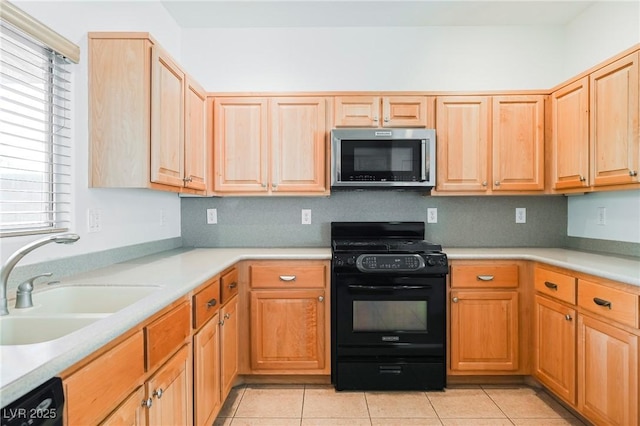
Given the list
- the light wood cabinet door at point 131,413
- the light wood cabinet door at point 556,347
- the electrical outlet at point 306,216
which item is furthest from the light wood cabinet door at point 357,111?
the light wood cabinet door at point 131,413

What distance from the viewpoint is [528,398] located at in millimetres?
2451

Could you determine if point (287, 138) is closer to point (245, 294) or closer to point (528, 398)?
point (245, 294)

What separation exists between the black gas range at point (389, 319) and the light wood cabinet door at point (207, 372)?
844 mm

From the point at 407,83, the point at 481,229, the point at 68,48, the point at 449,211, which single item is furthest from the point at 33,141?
the point at 481,229

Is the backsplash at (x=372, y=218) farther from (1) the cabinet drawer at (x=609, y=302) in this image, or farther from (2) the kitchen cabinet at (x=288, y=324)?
(1) the cabinet drawer at (x=609, y=302)

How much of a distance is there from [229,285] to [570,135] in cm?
245

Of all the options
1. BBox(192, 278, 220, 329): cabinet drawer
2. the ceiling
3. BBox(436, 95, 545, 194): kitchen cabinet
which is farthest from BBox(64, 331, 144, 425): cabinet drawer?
the ceiling

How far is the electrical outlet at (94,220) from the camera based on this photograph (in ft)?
6.28

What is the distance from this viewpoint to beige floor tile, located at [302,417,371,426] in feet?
7.04

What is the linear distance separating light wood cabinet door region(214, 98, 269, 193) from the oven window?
1126mm

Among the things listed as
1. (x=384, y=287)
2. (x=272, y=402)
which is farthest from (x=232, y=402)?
(x=384, y=287)

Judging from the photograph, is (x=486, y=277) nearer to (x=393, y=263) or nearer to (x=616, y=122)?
(x=393, y=263)

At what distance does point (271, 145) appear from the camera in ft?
9.31

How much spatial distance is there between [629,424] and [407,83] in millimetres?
2555
